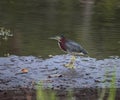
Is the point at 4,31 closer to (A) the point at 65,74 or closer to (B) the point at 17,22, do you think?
(B) the point at 17,22

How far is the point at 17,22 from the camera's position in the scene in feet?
39.7

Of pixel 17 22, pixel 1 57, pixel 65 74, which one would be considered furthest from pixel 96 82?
pixel 17 22

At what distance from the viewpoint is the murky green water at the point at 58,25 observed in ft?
31.4

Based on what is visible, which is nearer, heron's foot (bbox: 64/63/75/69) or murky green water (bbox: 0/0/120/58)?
heron's foot (bbox: 64/63/75/69)

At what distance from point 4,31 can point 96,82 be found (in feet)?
12.7

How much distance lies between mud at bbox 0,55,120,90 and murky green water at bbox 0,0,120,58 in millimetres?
441

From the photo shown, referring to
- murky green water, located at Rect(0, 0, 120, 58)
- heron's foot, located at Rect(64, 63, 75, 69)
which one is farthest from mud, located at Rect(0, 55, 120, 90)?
murky green water, located at Rect(0, 0, 120, 58)

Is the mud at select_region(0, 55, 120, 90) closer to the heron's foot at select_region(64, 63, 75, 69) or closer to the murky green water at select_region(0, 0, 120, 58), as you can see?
the heron's foot at select_region(64, 63, 75, 69)

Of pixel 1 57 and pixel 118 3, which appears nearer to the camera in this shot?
pixel 1 57

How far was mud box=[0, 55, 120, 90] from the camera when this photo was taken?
7355 mm

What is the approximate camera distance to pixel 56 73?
790cm

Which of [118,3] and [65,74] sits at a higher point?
[118,3]

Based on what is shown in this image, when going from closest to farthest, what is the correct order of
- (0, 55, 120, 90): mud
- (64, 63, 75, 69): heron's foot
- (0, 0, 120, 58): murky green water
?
1. (0, 55, 120, 90): mud
2. (64, 63, 75, 69): heron's foot
3. (0, 0, 120, 58): murky green water

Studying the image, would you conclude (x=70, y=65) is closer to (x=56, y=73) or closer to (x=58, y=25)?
(x=56, y=73)
